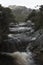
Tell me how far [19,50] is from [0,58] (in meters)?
4.55

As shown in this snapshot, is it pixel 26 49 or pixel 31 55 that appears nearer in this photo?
pixel 31 55

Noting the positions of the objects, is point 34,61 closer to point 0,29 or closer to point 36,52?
point 36,52

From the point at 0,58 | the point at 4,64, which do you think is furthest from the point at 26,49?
the point at 4,64

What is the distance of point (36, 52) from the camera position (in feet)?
78.8

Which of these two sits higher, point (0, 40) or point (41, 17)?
point (41, 17)

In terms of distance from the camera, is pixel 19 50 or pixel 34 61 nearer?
pixel 34 61

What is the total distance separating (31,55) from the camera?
23.6 m

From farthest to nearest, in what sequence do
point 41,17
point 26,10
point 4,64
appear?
point 26,10 → point 41,17 → point 4,64

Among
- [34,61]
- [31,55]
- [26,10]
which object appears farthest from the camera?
[26,10]

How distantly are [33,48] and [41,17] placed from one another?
10926mm

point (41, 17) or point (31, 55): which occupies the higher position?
point (41, 17)

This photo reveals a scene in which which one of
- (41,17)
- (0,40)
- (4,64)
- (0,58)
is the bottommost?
(4,64)

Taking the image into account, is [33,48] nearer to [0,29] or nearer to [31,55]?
[31,55]

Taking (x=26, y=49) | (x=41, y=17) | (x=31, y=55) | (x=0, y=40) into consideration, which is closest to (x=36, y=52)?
(x=31, y=55)
